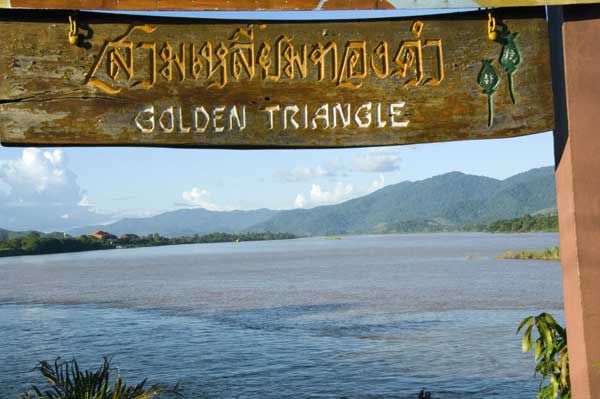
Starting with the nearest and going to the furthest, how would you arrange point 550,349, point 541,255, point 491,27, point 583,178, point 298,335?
point 583,178, point 491,27, point 550,349, point 298,335, point 541,255

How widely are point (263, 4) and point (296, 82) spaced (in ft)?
1.73

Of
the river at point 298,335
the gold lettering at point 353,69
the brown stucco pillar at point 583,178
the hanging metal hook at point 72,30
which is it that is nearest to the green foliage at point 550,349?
the brown stucco pillar at point 583,178

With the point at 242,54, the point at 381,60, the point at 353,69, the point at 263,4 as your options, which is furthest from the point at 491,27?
the point at 242,54

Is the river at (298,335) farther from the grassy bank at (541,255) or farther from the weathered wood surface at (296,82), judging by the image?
the weathered wood surface at (296,82)

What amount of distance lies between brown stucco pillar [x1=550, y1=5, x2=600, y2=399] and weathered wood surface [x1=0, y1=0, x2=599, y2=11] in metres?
0.24

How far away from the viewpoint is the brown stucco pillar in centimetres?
401

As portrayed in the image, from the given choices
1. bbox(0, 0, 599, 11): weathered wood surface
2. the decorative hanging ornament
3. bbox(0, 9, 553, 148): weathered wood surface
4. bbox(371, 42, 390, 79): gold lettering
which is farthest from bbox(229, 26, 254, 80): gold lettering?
the decorative hanging ornament

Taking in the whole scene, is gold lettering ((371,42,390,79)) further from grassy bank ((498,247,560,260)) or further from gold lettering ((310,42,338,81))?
grassy bank ((498,247,560,260))

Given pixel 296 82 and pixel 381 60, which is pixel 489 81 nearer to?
pixel 381 60

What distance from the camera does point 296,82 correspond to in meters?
4.27

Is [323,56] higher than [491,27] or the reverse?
the reverse

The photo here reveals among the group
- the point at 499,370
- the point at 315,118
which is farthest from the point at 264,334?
the point at 315,118

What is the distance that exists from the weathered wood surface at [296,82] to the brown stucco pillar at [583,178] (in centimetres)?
19

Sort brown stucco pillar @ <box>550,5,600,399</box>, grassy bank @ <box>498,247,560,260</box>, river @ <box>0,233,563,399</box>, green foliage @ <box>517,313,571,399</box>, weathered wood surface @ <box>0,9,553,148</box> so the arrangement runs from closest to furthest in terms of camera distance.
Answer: brown stucco pillar @ <box>550,5,600,399</box>
weathered wood surface @ <box>0,9,553,148</box>
green foliage @ <box>517,313,571,399</box>
river @ <box>0,233,563,399</box>
grassy bank @ <box>498,247,560,260</box>
